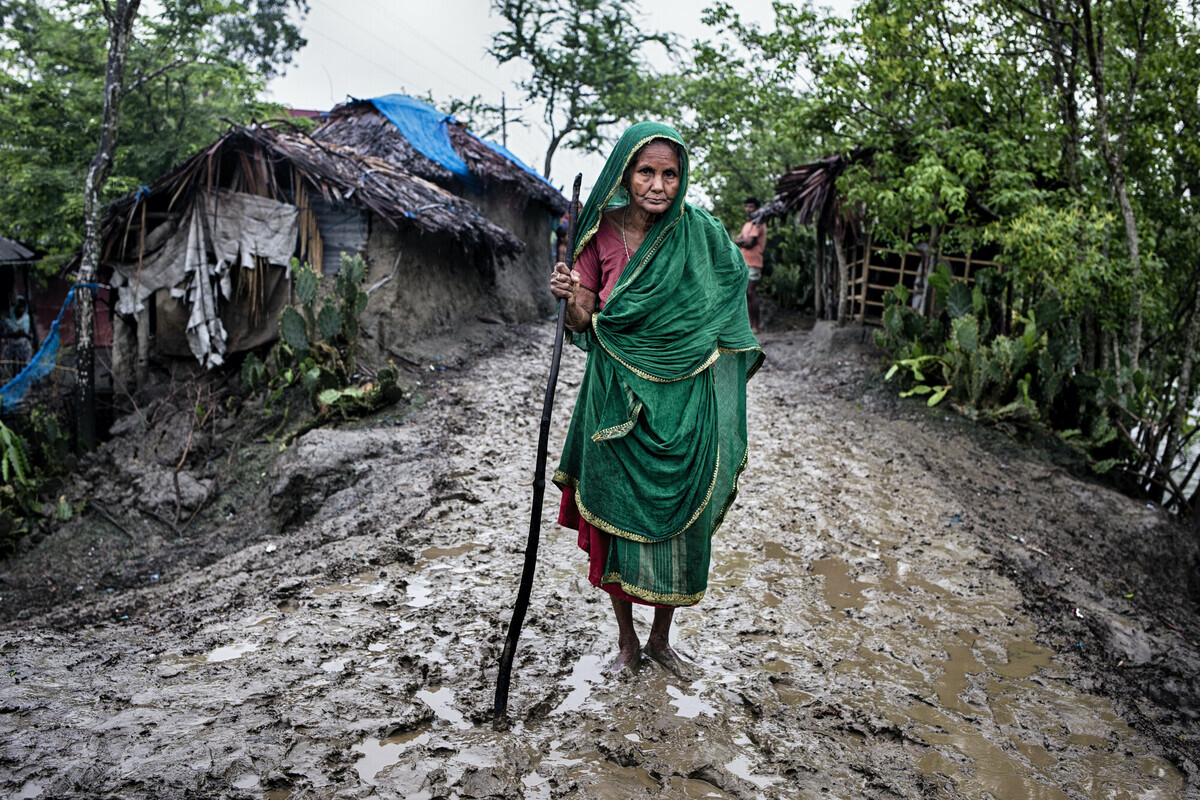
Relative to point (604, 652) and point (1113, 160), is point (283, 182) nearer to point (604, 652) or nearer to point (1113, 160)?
point (604, 652)

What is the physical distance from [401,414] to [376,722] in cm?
546

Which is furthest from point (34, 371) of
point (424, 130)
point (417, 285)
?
point (424, 130)

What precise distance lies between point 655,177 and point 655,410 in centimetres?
78

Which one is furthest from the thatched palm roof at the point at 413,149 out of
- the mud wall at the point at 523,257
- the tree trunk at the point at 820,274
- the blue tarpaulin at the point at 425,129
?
the tree trunk at the point at 820,274

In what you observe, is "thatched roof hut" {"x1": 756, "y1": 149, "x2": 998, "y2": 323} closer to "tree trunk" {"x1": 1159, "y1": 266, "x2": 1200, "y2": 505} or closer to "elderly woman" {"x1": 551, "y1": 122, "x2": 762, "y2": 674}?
"tree trunk" {"x1": 1159, "y1": 266, "x2": 1200, "y2": 505}

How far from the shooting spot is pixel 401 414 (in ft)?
25.8

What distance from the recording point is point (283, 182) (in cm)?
970

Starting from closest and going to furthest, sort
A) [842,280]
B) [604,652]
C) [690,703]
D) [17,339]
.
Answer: [690,703]
[604,652]
[842,280]
[17,339]

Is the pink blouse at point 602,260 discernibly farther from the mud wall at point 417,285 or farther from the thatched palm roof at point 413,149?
Result: the thatched palm roof at point 413,149

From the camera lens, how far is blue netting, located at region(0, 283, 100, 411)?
8797mm

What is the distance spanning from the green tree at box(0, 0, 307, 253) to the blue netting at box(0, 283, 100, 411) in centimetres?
382

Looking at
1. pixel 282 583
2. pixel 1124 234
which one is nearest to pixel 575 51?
pixel 1124 234

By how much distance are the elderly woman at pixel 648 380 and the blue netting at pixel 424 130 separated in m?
9.25

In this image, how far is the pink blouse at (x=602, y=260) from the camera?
2.83 meters
